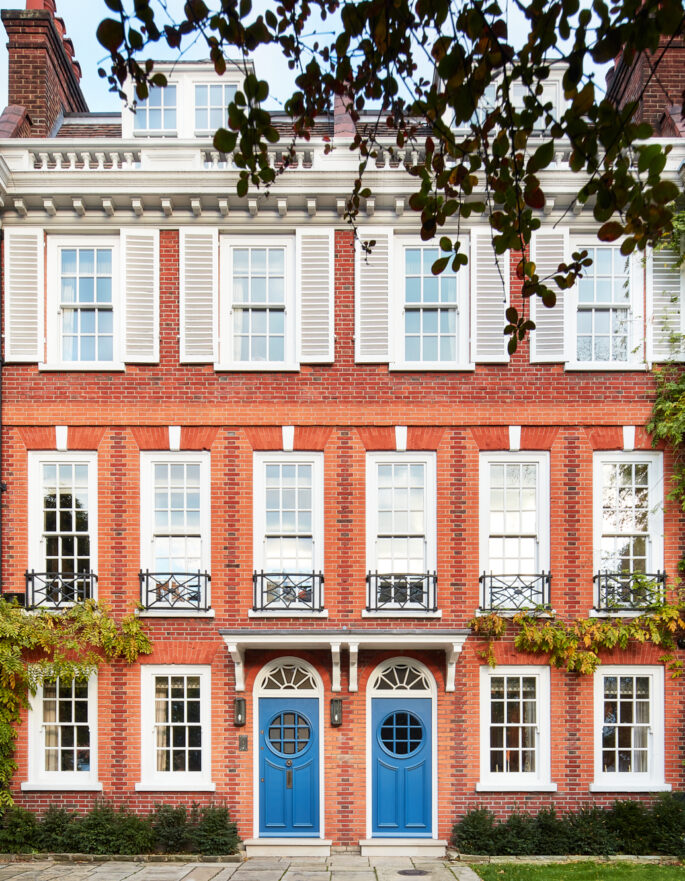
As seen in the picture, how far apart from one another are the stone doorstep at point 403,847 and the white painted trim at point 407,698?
0.07m

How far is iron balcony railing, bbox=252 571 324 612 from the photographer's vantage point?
40.0ft

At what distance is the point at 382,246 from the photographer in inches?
495

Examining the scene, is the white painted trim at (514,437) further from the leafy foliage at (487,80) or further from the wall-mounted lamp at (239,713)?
the leafy foliage at (487,80)

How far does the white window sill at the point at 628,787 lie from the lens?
12.0 m

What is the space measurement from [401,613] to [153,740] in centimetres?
433

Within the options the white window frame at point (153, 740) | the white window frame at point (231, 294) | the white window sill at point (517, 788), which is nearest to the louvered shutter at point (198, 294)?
the white window frame at point (231, 294)

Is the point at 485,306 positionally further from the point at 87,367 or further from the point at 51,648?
the point at 51,648

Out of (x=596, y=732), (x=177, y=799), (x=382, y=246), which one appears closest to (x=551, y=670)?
(x=596, y=732)

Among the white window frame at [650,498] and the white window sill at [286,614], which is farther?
the white window frame at [650,498]

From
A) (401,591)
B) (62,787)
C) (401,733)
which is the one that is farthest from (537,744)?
(62,787)

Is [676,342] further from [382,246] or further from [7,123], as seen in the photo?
[7,123]

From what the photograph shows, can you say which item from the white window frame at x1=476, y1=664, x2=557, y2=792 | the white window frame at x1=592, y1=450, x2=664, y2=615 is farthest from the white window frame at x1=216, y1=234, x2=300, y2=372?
the white window frame at x1=476, y1=664, x2=557, y2=792

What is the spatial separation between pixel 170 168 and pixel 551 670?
32.5ft

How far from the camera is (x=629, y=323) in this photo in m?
12.7
